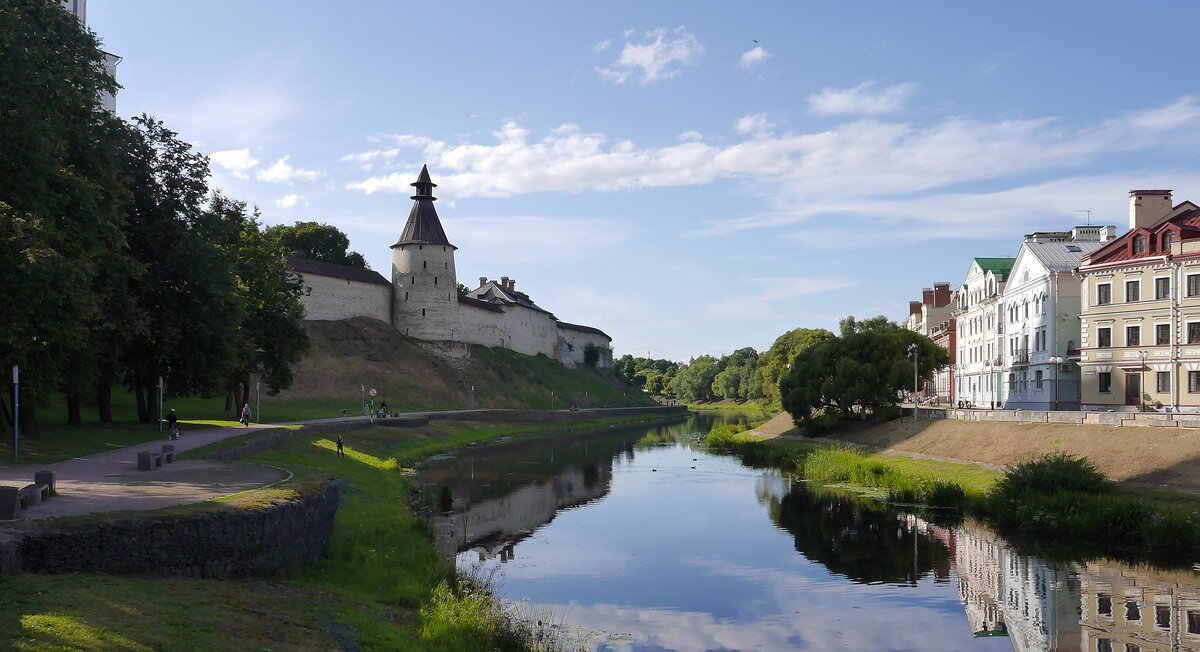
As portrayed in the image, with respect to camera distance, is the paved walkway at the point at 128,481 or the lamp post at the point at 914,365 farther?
the lamp post at the point at 914,365

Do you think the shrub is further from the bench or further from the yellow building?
the bench

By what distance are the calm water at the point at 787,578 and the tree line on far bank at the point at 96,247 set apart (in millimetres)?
12572

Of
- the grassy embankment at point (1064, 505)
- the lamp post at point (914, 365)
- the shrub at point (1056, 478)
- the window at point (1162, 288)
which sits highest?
the window at point (1162, 288)

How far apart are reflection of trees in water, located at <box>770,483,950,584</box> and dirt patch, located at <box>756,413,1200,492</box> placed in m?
6.58

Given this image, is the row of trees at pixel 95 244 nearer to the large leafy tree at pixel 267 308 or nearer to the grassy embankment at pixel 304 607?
the large leafy tree at pixel 267 308

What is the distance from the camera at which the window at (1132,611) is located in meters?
17.0

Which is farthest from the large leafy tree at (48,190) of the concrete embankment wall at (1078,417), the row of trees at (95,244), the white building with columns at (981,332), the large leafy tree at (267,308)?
the white building with columns at (981,332)

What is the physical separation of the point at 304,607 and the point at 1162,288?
43.2 m

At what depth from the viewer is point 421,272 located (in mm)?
89250

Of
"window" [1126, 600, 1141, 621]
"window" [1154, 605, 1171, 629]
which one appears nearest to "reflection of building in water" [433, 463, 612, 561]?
"window" [1126, 600, 1141, 621]

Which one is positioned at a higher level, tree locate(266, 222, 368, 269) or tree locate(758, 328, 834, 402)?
tree locate(266, 222, 368, 269)

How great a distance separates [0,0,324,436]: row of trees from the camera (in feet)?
73.0

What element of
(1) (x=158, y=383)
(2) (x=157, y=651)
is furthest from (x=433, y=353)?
(2) (x=157, y=651)

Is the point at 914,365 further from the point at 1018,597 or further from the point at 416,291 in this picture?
the point at 416,291
